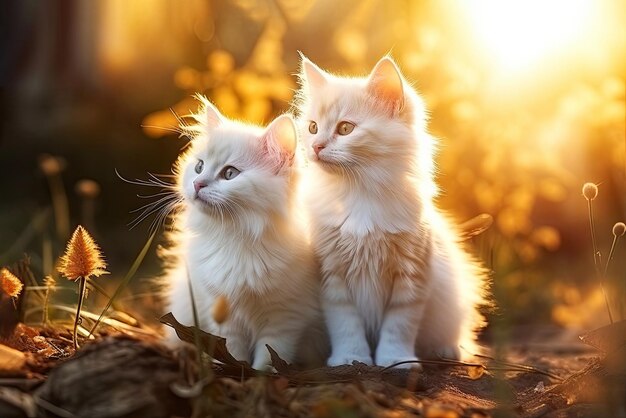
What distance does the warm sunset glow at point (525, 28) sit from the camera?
13.1 feet

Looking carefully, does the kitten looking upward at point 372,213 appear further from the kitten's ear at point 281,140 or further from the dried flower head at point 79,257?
the dried flower head at point 79,257

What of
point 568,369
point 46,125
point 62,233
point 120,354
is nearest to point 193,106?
point 62,233

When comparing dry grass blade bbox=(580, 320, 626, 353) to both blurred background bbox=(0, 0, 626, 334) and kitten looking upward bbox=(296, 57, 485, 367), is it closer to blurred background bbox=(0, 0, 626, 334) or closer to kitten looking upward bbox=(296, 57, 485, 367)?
blurred background bbox=(0, 0, 626, 334)

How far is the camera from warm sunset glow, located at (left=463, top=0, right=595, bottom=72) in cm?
399

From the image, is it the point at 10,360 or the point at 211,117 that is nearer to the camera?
the point at 10,360

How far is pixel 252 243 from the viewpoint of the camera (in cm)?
251

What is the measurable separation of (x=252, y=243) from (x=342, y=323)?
428mm

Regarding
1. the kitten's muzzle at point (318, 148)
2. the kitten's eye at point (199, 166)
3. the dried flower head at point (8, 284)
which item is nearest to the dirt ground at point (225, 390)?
the dried flower head at point (8, 284)

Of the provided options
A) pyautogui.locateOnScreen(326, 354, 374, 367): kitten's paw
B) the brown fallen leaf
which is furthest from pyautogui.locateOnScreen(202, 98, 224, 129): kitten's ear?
pyautogui.locateOnScreen(326, 354, 374, 367): kitten's paw

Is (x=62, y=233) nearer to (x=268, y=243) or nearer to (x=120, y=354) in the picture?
(x=268, y=243)

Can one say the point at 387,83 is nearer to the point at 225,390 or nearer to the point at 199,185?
the point at 199,185

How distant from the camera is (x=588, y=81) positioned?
4309 mm

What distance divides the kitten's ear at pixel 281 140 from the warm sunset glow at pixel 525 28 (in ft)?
6.69

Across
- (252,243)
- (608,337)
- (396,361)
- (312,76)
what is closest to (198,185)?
(252,243)
